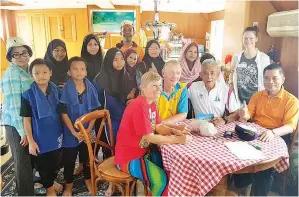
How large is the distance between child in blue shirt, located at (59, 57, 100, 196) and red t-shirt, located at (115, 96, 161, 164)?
307mm

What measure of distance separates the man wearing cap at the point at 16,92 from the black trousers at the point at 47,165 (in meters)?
0.07

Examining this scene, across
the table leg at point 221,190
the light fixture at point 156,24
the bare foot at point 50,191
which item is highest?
the light fixture at point 156,24

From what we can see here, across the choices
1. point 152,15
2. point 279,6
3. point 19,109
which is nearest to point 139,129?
point 19,109

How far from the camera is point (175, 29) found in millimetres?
1858

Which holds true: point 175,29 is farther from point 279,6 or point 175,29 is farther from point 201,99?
point 279,6

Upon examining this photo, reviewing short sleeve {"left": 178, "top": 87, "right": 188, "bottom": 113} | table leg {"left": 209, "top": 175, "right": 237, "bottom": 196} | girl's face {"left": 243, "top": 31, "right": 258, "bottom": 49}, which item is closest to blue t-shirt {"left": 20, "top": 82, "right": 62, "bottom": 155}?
short sleeve {"left": 178, "top": 87, "right": 188, "bottom": 113}

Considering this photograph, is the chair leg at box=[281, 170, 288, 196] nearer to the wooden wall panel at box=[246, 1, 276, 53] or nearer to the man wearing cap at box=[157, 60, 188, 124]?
the man wearing cap at box=[157, 60, 188, 124]

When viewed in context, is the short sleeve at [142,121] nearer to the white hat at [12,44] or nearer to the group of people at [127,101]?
the group of people at [127,101]

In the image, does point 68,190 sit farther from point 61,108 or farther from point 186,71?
point 186,71

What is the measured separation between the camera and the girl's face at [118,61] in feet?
5.58

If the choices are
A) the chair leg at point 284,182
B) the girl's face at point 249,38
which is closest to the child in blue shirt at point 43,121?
the girl's face at point 249,38

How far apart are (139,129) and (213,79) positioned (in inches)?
24.0

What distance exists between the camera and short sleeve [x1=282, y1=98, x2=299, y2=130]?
1.47m

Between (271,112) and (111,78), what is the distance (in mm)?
1051
